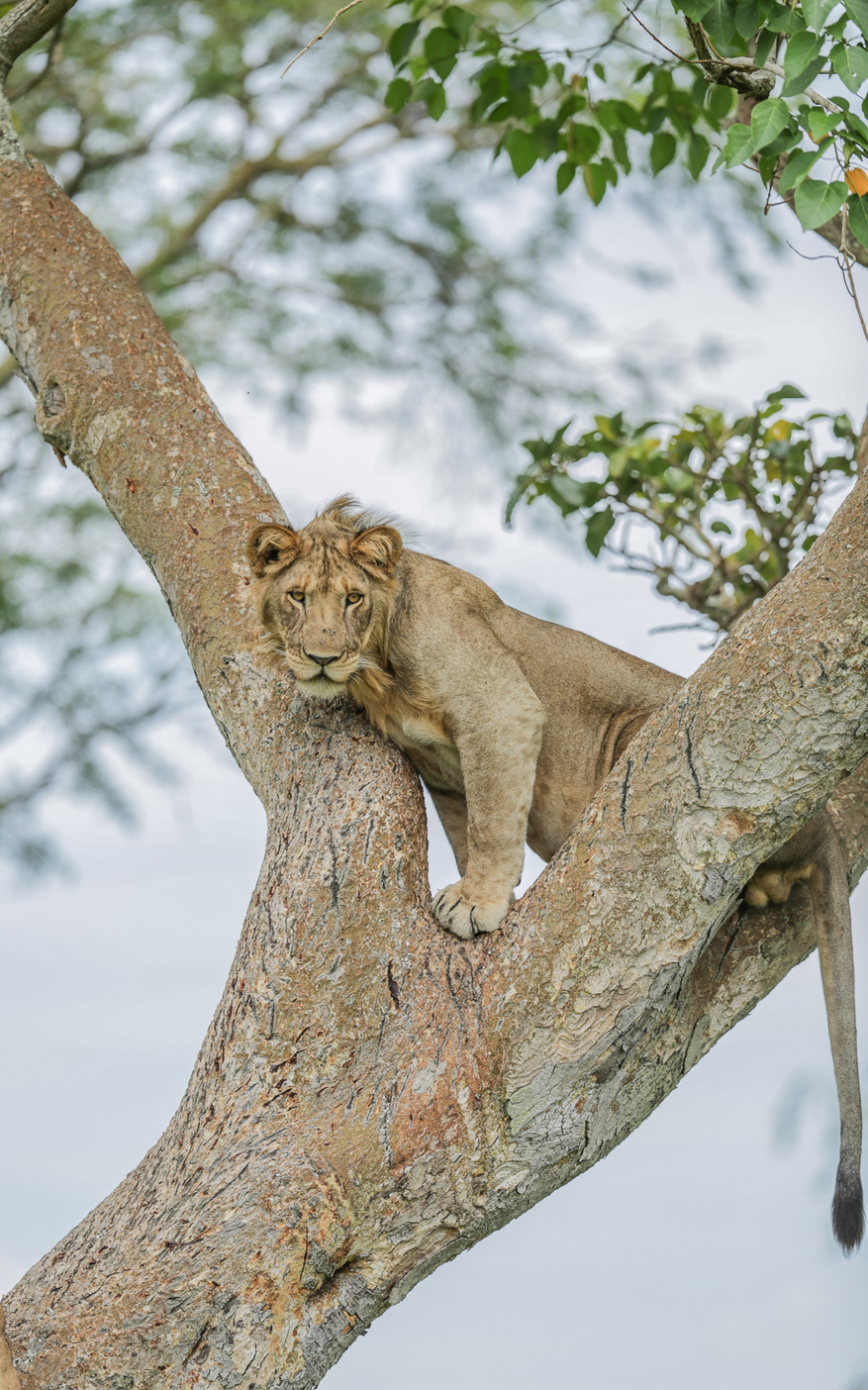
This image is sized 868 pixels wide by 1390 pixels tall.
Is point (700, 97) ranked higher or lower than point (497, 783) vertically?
higher

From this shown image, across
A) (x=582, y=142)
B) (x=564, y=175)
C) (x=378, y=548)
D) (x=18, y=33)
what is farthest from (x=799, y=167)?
(x=18, y=33)

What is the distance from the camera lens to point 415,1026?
294 centimetres

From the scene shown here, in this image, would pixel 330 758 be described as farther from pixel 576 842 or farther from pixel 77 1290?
pixel 77 1290

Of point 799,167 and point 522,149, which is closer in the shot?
point 799,167

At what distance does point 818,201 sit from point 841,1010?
1869 millimetres

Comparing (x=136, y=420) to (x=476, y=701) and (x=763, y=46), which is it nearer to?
(x=476, y=701)

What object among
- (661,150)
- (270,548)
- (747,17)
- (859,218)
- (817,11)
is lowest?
(859,218)

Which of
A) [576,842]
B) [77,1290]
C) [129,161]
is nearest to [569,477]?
[576,842]

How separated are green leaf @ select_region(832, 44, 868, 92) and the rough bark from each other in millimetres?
763

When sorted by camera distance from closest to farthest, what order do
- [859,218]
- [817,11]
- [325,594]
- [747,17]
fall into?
1. [817,11]
2. [859,218]
3. [747,17]
4. [325,594]

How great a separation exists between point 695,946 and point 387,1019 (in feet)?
2.35

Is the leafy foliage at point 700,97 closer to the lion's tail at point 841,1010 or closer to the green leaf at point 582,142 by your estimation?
the green leaf at point 582,142

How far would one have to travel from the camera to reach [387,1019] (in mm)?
2982

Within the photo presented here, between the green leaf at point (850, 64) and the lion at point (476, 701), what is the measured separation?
1.45 m
